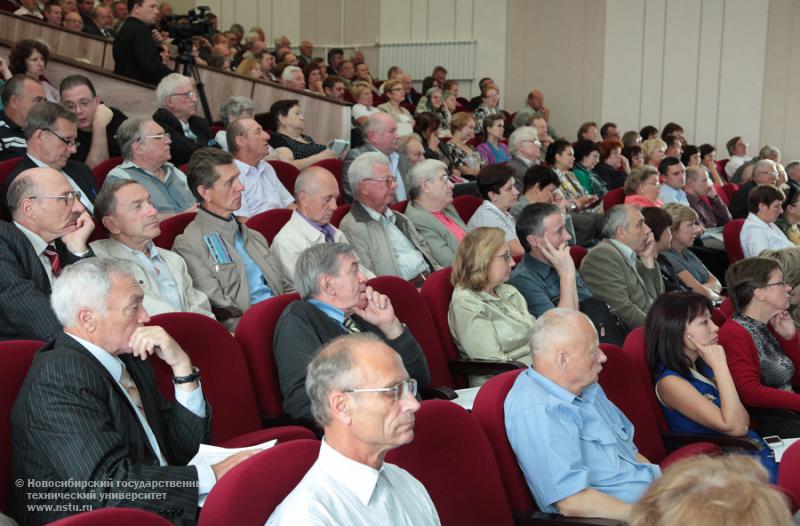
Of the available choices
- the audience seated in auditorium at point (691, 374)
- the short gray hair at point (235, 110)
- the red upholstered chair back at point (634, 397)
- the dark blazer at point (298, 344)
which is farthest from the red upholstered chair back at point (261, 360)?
the short gray hair at point (235, 110)

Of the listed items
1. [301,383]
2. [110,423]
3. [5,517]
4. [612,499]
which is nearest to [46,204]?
[301,383]

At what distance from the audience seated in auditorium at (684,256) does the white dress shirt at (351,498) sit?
332cm

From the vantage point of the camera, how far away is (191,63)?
626 cm

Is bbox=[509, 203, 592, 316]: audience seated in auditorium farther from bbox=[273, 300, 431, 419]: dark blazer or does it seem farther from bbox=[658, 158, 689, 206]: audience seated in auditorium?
bbox=[658, 158, 689, 206]: audience seated in auditorium

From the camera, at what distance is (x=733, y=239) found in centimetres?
588

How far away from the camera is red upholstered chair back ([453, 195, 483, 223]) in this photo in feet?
17.6

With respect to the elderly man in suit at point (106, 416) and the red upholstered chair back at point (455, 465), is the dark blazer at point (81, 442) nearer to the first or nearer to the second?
the elderly man in suit at point (106, 416)

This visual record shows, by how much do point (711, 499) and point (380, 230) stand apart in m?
3.17

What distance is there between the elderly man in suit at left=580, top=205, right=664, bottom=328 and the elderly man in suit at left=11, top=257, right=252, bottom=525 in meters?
2.36

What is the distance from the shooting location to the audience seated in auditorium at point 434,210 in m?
4.58

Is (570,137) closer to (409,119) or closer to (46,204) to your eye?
(409,119)

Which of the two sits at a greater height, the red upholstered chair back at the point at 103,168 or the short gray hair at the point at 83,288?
the red upholstered chair back at the point at 103,168

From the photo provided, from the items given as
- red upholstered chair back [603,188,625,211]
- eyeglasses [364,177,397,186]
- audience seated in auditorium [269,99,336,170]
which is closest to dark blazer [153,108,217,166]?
audience seated in auditorium [269,99,336,170]

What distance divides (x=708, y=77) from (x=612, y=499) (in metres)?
9.45
